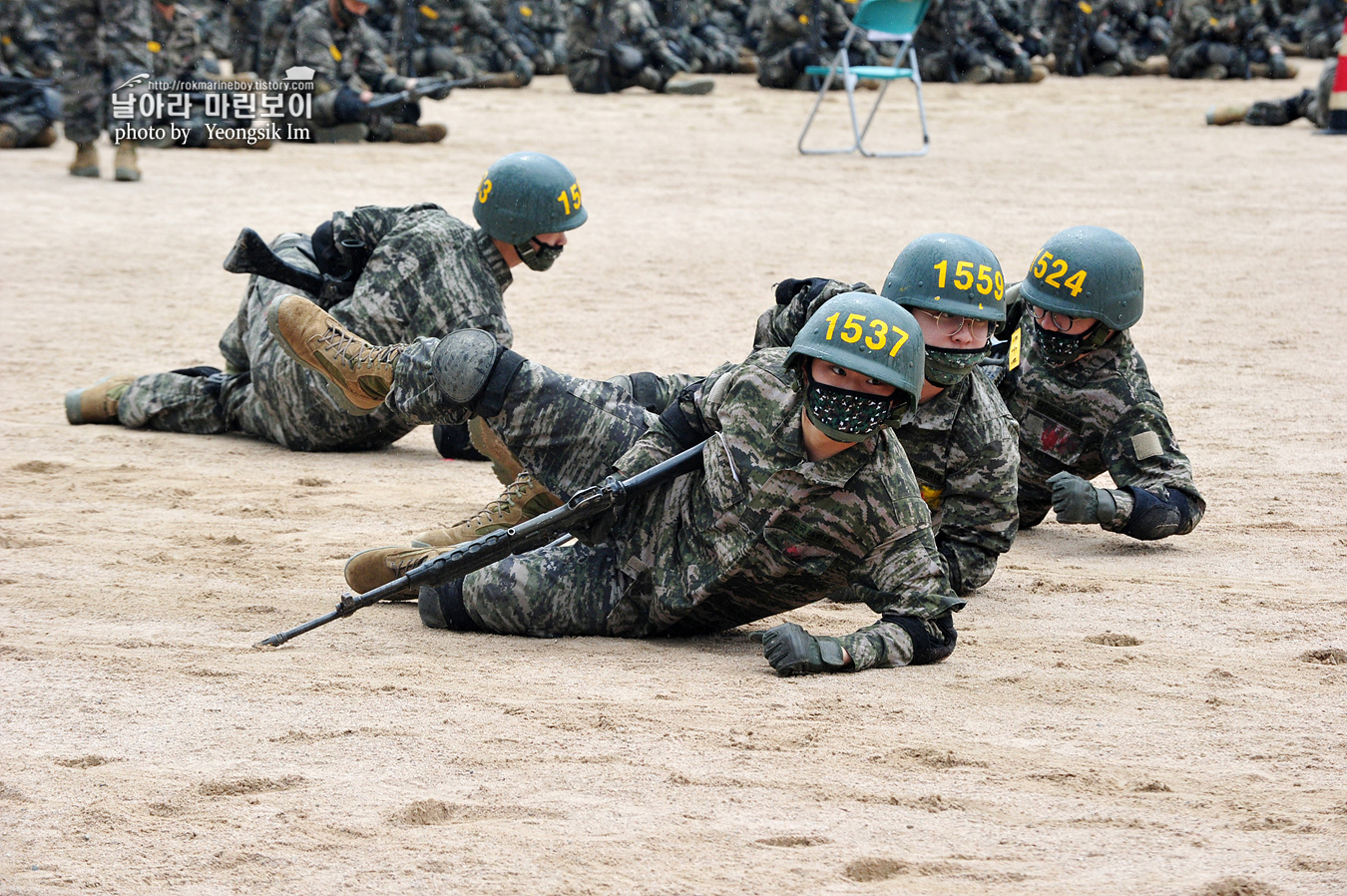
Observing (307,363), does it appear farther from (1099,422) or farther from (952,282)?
(1099,422)

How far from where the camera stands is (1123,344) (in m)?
6.06

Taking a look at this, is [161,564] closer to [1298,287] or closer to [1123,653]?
[1123,653]

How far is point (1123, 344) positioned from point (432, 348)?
2818 millimetres

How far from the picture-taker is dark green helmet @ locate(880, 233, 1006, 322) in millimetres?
4996

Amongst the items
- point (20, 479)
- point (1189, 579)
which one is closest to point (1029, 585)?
point (1189, 579)

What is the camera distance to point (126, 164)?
1458 cm

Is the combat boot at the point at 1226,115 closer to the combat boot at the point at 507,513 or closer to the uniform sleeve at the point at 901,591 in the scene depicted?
the combat boot at the point at 507,513

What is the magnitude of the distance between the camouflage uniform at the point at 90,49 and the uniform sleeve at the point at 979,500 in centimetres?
1173

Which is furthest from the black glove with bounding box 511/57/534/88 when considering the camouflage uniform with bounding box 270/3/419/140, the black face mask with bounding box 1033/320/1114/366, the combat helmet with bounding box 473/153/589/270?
the black face mask with bounding box 1033/320/1114/366

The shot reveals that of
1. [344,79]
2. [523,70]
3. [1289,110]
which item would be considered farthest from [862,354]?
[523,70]

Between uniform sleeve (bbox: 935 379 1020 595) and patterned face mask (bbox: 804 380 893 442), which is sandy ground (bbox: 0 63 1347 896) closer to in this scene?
uniform sleeve (bbox: 935 379 1020 595)

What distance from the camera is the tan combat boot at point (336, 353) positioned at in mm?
5004

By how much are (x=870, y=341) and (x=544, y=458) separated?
4.28 ft

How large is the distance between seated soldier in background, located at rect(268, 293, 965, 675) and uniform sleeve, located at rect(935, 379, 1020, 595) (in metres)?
0.74
